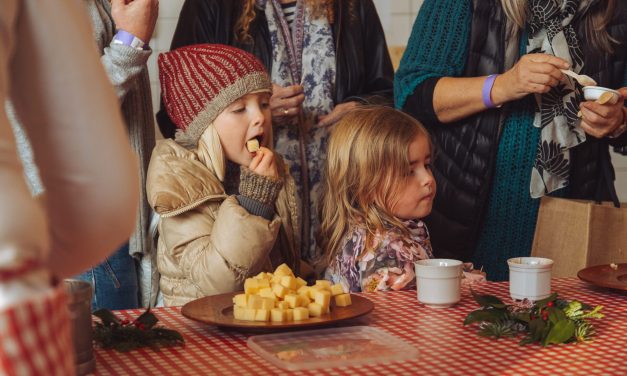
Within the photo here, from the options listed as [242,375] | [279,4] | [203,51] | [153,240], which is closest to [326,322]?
[242,375]

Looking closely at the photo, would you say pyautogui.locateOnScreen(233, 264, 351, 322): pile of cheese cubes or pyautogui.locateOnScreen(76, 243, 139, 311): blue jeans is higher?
pyautogui.locateOnScreen(233, 264, 351, 322): pile of cheese cubes

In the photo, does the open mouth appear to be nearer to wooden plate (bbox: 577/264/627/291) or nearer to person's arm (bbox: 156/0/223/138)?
person's arm (bbox: 156/0/223/138)

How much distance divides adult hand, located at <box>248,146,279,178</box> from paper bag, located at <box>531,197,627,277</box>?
731mm

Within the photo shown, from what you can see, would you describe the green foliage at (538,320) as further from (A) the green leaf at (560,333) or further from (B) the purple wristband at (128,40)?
(B) the purple wristband at (128,40)

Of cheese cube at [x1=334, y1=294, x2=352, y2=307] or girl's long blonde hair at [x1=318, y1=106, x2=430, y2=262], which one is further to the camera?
girl's long blonde hair at [x1=318, y1=106, x2=430, y2=262]

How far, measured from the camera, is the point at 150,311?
146cm

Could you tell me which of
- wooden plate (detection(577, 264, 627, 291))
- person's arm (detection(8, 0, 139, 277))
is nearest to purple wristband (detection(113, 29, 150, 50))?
wooden plate (detection(577, 264, 627, 291))

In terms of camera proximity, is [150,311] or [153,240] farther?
[153,240]

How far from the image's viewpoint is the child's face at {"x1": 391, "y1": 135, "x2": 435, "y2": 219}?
2.11m

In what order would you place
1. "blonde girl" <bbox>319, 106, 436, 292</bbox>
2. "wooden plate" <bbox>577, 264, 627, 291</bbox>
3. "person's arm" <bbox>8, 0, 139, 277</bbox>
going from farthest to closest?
"blonde girl" <bbox>319, 106, 436, 292</bbox> < "wooden plate" <bbox>577, 264, 627, 291</bbox> < "person's arm" <bbox>8, 0, 139, 277</bbox>

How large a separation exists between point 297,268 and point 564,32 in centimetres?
99

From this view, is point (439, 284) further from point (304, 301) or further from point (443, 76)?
point (443, 76)

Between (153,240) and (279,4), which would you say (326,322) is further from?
(279,4)

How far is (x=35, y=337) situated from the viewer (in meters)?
0.56
